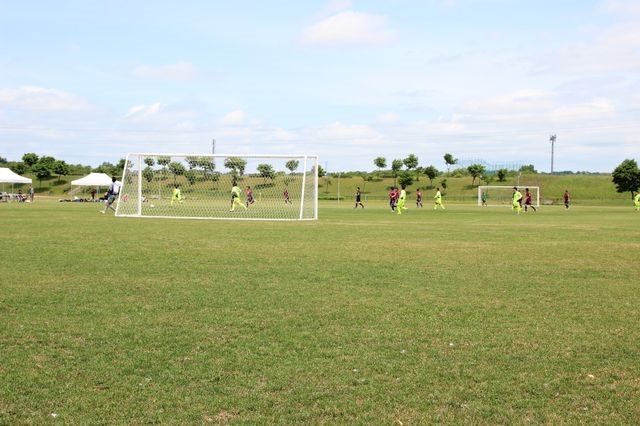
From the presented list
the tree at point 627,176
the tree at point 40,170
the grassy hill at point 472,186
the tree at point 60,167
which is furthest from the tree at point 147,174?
the tree at point 40,170

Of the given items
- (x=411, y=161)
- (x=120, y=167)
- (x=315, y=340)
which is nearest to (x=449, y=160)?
(x=411, y=161)

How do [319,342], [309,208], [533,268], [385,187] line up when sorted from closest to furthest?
[319,342], [533,268], [309,208], [385,187]

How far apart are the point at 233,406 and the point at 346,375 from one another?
1148 millimetres

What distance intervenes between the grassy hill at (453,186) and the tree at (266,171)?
180 ft

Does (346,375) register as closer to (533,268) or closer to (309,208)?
(533,268)

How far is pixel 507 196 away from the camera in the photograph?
286ft

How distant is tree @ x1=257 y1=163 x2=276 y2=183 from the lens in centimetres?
3381

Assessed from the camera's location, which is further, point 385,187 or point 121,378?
point 385,187

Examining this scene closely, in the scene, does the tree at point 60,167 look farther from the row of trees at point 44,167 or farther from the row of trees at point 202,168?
the row of trees at point 202,168

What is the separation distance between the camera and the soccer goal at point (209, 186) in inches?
1319

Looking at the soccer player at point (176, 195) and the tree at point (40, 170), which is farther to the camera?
the tree at point (40, 170)

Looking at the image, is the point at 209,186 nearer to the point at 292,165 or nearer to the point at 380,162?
the point at 292,165

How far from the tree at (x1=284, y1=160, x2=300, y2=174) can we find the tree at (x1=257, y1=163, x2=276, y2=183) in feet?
2.85

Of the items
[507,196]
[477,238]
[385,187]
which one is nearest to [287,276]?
[477,238]
